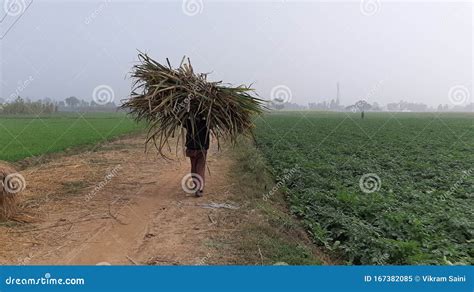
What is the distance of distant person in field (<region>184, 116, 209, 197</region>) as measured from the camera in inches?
306

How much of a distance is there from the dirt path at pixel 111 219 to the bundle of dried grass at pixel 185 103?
1314mm

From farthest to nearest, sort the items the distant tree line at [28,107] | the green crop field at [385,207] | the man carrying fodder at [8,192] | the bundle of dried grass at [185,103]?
the distant tree line at [28,107] → the bundle of dried grass at [185,103] → the man carrying fodder at [8,192] → the green crop field at [385,207]

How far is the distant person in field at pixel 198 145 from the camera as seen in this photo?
778cm

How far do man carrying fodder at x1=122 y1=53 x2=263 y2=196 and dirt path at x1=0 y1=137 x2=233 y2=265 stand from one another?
1132 millimetres

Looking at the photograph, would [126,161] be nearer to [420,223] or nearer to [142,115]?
[142,115]

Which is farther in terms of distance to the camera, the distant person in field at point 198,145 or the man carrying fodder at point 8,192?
the distant person in field at point 198,145

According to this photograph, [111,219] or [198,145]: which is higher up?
[198,145]

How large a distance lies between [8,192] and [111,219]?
1629mm

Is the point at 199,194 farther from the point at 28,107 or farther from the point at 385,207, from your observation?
the point at 28,107

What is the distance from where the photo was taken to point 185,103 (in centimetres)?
755

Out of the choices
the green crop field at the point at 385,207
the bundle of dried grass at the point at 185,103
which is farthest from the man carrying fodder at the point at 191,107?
the green crop field at the point at 385,207

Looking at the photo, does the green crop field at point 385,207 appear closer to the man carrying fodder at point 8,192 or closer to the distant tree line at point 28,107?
the man carrying fodder at point 8,192

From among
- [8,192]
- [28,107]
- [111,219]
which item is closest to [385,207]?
[111,219]

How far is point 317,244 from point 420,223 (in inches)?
69.8
